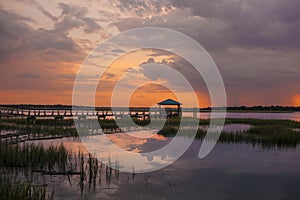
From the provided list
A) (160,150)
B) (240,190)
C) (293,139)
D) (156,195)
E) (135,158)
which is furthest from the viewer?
(293,139)

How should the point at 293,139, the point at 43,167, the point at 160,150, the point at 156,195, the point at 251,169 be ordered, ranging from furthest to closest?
the point at 293,139 → the point at 160,150 → the point at 251,169 → the point at 43,167 → the point at 156,195

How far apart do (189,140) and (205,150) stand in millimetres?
4274

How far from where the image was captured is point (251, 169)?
46.5ft

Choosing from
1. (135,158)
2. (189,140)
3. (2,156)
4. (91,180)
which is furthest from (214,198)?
(189,140)

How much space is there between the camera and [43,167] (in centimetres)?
1232

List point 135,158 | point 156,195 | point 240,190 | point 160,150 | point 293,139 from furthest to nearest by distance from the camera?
point 293,139 < point 160,150 < point 135,158 < point 240,190 < point 156,195

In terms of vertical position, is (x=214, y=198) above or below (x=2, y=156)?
below

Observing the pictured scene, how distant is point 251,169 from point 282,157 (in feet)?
12.5

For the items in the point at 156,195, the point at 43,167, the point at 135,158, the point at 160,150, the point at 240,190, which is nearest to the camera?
the point at 156,195

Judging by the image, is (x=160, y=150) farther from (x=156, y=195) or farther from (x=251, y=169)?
(x=156, y=195)

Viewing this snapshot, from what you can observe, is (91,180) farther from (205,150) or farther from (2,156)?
(205,150)

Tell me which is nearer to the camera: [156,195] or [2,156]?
[156,195]

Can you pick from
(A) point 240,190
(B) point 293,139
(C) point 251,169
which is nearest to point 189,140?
(B) point 293,139

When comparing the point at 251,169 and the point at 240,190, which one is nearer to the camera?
the point at 240,190
